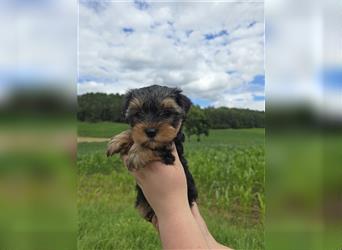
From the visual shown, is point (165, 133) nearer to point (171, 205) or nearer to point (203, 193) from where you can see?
point (171, 205)

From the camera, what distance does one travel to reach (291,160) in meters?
0.78

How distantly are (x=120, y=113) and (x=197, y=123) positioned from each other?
1.08m

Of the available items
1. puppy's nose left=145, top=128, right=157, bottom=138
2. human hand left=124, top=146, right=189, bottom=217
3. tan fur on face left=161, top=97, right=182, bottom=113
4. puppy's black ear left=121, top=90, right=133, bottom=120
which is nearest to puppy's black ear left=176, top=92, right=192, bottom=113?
tan fur on face left=161, top=97, right=182, bottom=113

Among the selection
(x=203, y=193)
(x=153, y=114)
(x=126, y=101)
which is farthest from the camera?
(x=203, y=193)

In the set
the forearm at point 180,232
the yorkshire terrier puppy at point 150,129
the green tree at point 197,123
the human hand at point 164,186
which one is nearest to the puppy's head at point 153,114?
the yorkshire terrier puppy at point 150,129

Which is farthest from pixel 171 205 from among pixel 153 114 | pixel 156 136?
pixel 153 114

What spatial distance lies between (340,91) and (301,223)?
325 millimetres

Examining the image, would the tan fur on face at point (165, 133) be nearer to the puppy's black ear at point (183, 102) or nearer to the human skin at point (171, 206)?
the human skin at point (171, 206)

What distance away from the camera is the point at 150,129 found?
1.62 m

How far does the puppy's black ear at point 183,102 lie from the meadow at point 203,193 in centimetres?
35

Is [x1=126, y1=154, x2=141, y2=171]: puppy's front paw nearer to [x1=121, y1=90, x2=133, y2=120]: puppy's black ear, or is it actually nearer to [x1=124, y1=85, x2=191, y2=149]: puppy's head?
[x1=124, y1=85, x2=191, y2=149]: puppy's head

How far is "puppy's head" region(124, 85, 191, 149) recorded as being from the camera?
1634 millimetres

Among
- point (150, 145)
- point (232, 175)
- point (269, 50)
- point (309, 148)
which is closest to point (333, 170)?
point (309, 148)

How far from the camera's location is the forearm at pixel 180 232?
1285mm
